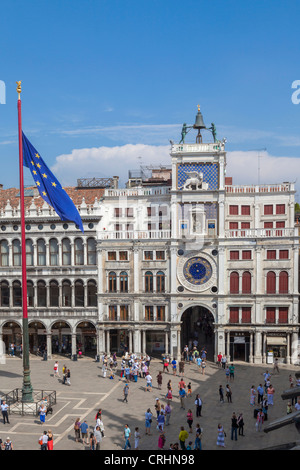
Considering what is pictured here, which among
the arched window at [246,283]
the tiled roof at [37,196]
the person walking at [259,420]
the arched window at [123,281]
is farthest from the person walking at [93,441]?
the tiled roof at [37,196]

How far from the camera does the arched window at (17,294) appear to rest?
57594 millimetres

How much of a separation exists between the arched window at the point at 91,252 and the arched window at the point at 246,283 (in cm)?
1642

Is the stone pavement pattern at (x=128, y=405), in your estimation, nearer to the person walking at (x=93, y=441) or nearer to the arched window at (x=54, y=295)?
the person walking at (x=93, y=441)

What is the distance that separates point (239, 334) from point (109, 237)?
17.6 m

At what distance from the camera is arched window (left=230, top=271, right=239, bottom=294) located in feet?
176

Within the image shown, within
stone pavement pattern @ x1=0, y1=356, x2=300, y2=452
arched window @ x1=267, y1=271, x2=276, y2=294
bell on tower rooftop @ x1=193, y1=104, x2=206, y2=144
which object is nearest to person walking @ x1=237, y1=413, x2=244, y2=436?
stone pavement pattern @ x1=0, y1=356, x2=300, y2=452

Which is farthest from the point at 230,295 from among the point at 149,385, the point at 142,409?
the point at 142,409

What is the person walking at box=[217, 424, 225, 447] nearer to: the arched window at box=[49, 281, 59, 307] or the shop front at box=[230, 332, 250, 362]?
the shop front at box=[230, 332, 250, 362]

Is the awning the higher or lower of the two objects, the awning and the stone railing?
the lower

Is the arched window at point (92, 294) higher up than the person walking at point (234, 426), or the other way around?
the arched window at point (92, 294)

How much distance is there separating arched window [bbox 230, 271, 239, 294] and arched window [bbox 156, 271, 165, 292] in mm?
7363

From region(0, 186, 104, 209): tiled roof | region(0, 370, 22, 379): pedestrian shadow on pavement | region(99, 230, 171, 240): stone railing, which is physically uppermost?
region(0, 186, 104, 209): tiled roof

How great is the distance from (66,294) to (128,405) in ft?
66.2
